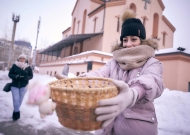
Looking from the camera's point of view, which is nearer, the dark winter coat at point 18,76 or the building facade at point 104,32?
the dark winter coat at point 18,76

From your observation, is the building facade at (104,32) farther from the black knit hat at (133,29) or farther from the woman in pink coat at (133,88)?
the woman in pink coat at (133,88)

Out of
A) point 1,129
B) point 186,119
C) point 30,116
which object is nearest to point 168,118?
point 186,119

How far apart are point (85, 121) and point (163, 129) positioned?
4122 millimetres

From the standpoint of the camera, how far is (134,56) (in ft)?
4.92

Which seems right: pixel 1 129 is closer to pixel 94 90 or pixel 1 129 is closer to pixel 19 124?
pixel 19 124

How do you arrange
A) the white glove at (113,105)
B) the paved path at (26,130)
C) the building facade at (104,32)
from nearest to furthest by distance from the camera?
the white glove at (113,105) → the paved path at (26,130) → the building facade at (104,32)

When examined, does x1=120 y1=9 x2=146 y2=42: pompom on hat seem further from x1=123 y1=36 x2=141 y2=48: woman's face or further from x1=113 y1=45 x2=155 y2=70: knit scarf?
x1=113 y1=45 x2=155 y2=70: knit scarf

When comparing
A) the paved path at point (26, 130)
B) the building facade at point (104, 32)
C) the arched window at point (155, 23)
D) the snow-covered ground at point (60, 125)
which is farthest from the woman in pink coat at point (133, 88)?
the arched window at point (155, 23)

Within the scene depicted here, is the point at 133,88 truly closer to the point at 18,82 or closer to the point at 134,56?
the point at 134,56

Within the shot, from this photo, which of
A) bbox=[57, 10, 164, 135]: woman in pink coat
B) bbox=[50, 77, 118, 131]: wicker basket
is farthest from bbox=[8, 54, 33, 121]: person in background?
bbox=[50, 77, 118, 131]: wicker basket

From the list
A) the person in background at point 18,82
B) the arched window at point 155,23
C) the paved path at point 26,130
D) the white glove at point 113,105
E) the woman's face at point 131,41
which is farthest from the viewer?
the arched window at point 155,23

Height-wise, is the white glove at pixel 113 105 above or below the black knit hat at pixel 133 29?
below

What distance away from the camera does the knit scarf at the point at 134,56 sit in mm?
1436

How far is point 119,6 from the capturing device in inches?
562
